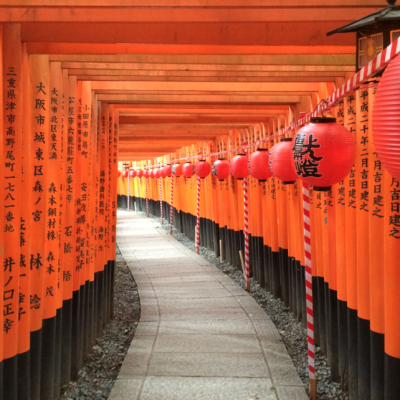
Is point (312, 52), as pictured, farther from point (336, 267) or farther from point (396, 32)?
point (336, 267)

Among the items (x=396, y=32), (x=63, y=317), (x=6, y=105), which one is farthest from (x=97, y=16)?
(x=63, y=317)

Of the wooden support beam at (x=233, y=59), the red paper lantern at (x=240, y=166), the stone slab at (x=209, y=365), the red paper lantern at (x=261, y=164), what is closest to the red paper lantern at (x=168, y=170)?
the red paper lantern at (x=240, y=166)

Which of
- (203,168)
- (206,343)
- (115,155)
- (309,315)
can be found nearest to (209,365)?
(206,343)

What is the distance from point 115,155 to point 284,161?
4523 mm

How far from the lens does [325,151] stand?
4.01 meters

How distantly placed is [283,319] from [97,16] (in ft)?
23.0

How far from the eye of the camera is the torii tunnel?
12.7 feet

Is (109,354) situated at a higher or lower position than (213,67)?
lower

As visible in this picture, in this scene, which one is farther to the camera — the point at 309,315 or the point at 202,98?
the point at 202,98

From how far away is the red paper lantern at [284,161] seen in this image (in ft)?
19.6

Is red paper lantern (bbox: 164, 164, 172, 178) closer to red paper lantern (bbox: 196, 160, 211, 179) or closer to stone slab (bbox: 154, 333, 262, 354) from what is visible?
red paper lantern (bbox: 196, 160, 211, 179)

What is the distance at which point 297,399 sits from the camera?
5.56 meters

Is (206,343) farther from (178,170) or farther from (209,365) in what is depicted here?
(178,170)

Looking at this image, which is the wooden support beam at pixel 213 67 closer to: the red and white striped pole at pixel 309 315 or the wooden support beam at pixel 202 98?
the red and white striped pole at pixel 309 315
